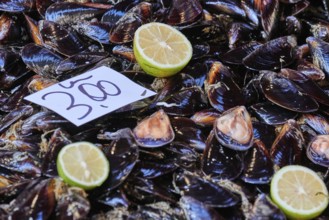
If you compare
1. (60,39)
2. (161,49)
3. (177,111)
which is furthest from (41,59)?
(177,111)

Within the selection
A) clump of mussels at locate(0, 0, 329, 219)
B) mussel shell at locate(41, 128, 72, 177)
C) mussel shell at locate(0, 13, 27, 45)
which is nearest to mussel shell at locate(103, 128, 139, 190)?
clump of mussels at locate(0, 0, 329, 219)

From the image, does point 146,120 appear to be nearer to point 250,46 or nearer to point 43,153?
point 43,153

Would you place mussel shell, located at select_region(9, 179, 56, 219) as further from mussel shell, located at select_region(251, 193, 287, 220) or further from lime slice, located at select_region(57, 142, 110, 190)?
mussel shell, located at select_region(251, 193, 287, 220)

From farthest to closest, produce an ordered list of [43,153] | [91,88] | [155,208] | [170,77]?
[170,77]
[91,88]
[43,153]
[155,208]

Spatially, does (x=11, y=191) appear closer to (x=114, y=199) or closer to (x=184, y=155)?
(x=114, y=199)

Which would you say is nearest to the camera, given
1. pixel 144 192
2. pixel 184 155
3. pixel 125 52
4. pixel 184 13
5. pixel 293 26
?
pixel 144 192

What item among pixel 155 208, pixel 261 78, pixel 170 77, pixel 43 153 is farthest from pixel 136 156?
pixel 261 78

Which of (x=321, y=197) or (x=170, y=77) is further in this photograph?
(x=170, y=77)
